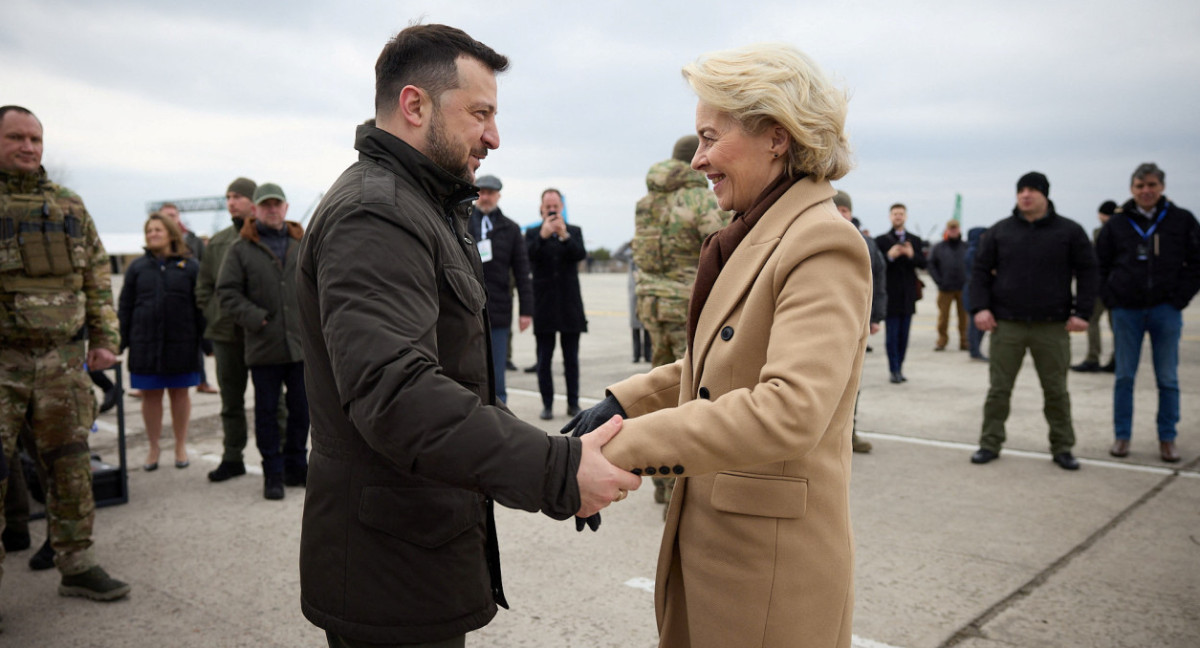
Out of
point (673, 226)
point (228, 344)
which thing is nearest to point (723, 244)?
point (673, 226)

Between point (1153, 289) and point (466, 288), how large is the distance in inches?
252

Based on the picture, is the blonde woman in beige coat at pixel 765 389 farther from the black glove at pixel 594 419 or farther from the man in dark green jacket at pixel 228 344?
the man in dark green jacket at pixel 228 344

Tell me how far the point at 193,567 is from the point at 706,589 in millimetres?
3461

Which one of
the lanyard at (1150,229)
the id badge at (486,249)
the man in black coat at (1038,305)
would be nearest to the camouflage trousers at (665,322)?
the id badge at (486,249)

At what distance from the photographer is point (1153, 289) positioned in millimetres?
6355

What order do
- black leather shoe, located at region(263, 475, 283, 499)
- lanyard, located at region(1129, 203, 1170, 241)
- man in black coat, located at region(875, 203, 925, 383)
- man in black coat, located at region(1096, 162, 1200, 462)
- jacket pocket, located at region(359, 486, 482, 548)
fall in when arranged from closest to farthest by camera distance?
jacket pocket, located at region(359, 486, 482, 548)
black leather shoe, located at region(263, 475, 283, 499)
man in black coat, located at region(1096, 162, 1200, 462)
lanyard, located at region(1129, 203, 1170, 241)
man in black coat, located at region(875, 203, 925, 383)

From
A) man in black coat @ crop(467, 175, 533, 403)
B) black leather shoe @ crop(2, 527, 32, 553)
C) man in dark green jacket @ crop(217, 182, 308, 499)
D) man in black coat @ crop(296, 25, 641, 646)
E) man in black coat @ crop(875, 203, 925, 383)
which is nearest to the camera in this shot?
man in black coat @ crop(296, 25, 641, 646)

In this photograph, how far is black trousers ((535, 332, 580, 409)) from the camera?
802 cm

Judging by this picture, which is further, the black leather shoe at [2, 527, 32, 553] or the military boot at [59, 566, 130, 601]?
the black leather shoe at [2, 527, 32, 553]

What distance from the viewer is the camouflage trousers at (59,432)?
152 inches

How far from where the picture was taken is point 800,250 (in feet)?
5.61

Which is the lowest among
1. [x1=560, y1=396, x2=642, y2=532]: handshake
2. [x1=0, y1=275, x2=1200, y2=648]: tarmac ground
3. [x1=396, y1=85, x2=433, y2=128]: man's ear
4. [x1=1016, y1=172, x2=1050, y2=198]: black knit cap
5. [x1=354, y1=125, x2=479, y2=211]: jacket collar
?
[x1=0, y1=275, x2=1200, y2=648]: tarmac ground

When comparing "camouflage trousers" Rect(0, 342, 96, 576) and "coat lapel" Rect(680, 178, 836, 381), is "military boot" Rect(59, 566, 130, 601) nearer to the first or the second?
"camouflage trousers" Rect(0, 342, 96, 576)

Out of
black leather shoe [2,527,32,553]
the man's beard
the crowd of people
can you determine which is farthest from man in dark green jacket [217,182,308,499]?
the man's beard
